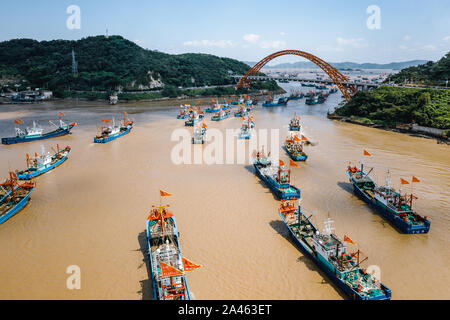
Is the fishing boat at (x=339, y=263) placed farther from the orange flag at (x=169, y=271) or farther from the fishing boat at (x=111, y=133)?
the fishing boat at (x=111, y=133)

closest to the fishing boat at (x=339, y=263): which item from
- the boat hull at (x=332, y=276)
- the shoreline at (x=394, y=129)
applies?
the boat hull at (x=332, y=276)

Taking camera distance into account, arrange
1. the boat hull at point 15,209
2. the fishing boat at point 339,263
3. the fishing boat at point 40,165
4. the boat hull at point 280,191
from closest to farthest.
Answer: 1. the fishing boat at point 339,263
2. the boat hull at point 15,209
3. the boat hull at point 280,191
4. the fishing boat at point 40,165

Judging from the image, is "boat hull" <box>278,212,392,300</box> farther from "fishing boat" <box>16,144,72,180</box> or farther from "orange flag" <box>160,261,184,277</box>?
"fishing boat" <box>16,144,72,180</box>

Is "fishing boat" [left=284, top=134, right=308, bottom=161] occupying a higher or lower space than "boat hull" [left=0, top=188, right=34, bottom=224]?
higher

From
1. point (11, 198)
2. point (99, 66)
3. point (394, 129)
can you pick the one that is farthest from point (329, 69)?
point (99, 66)

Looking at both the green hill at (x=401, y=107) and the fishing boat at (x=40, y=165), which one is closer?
the fishing boat at (x=40, y=165)

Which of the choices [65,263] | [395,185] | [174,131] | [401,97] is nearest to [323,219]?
[395,185]

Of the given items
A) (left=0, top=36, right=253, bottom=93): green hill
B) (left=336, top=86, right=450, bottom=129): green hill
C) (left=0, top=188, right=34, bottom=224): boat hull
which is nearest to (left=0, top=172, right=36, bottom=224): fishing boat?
(left=0, top=188, right=34, bottom=224): boat hull
